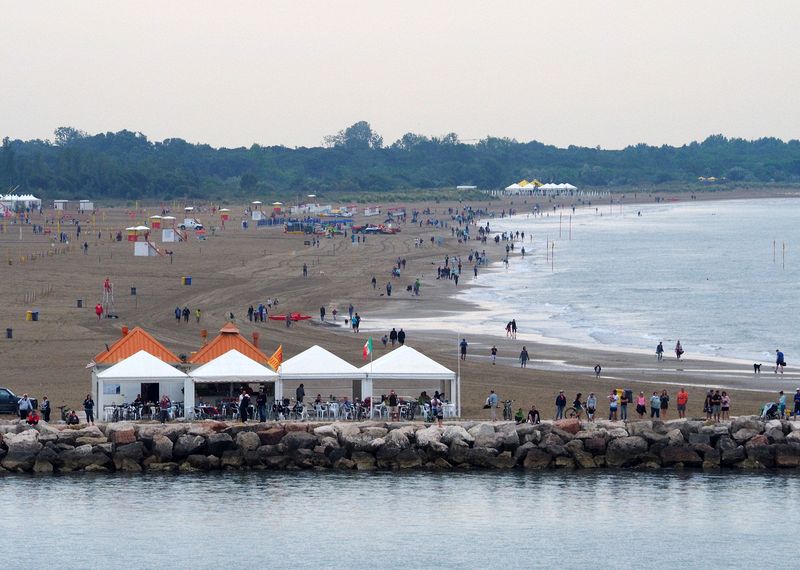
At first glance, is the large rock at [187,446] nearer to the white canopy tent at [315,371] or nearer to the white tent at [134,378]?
the white tent at [134,378]

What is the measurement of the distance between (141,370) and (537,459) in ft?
28.0

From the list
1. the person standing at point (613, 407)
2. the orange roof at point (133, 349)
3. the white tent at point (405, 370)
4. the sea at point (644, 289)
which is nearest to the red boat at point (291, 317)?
the sea at point (644, 289)

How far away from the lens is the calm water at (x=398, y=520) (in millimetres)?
24812

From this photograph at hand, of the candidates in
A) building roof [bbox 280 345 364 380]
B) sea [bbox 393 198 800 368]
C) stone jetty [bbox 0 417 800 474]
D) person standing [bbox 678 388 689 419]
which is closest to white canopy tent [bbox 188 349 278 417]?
building roof [bbox 280 345 364 380]

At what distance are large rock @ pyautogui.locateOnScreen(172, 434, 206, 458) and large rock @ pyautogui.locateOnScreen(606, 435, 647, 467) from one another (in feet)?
27.8

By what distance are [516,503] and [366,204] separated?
138 metres

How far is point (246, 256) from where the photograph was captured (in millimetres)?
80875

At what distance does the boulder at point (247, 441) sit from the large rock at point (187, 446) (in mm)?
777

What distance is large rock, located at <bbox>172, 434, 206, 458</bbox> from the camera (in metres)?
29.9

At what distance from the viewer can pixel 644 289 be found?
7150 cm

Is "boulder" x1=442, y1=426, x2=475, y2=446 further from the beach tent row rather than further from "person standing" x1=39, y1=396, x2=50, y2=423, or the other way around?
"person standing" x1=39, y1=396, x2=50, y2=423

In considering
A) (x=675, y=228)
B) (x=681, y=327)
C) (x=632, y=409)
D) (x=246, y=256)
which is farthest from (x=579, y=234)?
(x=632, y=409)

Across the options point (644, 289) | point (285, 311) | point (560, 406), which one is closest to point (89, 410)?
point (560, 406)

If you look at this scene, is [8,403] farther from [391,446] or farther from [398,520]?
[398,520]
